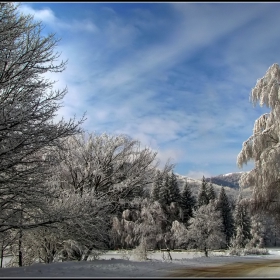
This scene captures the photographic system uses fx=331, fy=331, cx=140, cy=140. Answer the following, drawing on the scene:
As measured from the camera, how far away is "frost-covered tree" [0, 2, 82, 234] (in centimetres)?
869

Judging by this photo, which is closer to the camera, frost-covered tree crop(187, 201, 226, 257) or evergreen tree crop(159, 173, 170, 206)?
frost-covered tree crop(187, 201, 226, 257)

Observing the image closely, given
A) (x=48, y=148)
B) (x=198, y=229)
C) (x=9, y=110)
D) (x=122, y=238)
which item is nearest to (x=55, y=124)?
(x=48, y=148)

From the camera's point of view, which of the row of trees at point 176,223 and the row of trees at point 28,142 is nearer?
the row of trees at point 28,142

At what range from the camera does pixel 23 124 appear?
8727 mm

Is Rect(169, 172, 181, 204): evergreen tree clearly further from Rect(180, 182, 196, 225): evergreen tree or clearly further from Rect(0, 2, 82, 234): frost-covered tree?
Rect(0, 2, 82, 234): frost-covered tree

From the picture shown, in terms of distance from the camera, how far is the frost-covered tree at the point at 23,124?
28.5ft

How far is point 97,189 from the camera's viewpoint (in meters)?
17.8

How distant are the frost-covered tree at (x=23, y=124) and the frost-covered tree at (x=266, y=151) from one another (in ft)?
27.4

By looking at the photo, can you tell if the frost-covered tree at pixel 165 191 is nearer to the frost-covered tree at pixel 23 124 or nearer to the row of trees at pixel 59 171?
the row of trees at pixel 59 171

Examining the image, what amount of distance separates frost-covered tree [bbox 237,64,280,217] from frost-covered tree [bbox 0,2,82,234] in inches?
328

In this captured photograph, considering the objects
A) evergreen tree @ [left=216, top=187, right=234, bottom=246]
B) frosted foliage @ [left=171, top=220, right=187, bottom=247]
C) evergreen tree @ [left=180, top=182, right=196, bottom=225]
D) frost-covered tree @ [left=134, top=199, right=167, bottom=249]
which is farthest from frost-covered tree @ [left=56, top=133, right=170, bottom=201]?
evergreen tree @ [left=216, top=187, right=234, bottom=246]

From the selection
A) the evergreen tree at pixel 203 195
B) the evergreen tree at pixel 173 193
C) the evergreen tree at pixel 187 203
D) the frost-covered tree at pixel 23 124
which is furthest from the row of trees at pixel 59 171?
the evergreen tree at pixel 203 195

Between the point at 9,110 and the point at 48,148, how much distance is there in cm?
204

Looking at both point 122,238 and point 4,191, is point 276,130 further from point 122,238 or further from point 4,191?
point 122,238
